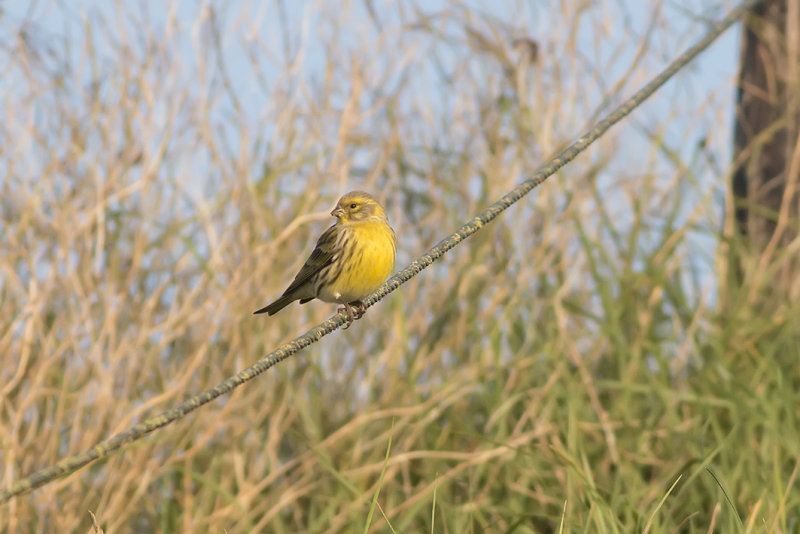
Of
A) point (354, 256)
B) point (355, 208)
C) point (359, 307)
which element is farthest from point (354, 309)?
point (355, 208)

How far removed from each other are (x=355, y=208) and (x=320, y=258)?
198mm

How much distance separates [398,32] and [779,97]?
2257 mm

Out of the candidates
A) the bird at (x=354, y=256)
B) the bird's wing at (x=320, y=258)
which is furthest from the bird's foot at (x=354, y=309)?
the bird's wing at (x=320, y=258)

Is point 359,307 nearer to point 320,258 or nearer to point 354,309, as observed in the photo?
point 354,309

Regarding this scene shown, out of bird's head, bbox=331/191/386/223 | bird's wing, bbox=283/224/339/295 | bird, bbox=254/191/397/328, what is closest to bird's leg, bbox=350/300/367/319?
bird, bbox=254/191/397/328

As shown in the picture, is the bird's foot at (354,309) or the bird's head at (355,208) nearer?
the bird's foot at (354,309)

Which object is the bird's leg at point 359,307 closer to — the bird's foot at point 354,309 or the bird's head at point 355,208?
the bird's foot at point 354,309

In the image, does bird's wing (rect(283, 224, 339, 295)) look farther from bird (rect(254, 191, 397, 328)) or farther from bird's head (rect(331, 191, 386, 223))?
bird's head (rect(331, 191, 386, 223))

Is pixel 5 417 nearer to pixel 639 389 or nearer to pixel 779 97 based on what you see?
pixel 639 389

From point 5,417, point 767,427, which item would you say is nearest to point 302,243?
point 5,417

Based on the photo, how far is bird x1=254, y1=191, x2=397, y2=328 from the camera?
128 inches

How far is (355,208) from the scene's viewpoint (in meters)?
3.31

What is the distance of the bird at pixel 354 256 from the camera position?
325 cm

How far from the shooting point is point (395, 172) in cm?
492
